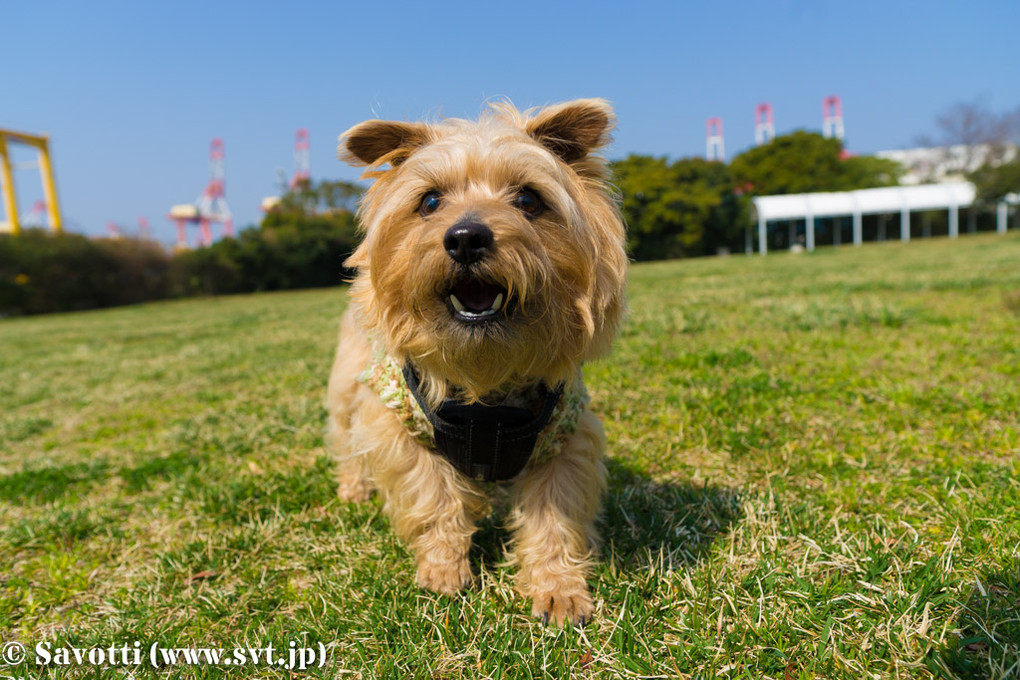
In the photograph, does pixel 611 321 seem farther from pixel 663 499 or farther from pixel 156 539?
pixel 156 539

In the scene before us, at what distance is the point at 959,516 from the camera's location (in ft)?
7.55

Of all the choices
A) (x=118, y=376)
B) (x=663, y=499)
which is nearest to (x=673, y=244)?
(x=118, y=376)

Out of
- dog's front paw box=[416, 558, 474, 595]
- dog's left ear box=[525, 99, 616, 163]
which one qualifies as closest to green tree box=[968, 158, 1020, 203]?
dog's left ear box=[525, 99, 616, 163]

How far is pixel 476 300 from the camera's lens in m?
1.99

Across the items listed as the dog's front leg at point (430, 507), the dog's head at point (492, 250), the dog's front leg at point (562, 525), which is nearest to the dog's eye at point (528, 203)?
the dog's head at point (492, 250)

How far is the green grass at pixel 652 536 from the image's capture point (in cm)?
183

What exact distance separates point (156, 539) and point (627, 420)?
2741mm

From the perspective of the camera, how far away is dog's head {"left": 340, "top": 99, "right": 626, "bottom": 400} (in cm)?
189

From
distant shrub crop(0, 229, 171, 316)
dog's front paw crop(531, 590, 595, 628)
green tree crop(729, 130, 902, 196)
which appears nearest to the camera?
dog's front paw crop(531, 590, 595, 628)

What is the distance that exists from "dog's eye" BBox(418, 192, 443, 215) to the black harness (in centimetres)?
59

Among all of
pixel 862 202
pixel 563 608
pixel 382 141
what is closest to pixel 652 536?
pixel 563 608

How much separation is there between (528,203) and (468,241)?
1.22 feet

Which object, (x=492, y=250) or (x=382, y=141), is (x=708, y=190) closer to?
Answer: (x=382, y=141)

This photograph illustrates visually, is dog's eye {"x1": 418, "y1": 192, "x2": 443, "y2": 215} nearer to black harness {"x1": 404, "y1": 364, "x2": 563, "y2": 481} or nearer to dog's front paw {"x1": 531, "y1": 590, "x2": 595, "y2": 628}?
black harness {"x1": 404, "y1": 364, "x2": 563, "y2": 481}
